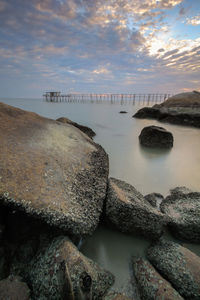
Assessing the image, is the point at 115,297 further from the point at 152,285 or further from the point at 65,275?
the point at 65,275

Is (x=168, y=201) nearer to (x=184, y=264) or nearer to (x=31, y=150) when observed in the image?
(x=184, y=264)

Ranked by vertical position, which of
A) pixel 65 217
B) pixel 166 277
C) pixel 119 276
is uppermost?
pixel 65 217

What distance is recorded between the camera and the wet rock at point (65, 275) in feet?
4.14

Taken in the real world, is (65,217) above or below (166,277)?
above

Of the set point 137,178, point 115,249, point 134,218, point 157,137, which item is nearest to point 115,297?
point 115,249

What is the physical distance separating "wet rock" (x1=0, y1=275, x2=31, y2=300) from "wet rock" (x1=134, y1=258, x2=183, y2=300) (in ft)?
3.34

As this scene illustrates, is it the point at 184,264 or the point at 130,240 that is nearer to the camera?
the point at 184,264

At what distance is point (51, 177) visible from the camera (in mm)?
2023

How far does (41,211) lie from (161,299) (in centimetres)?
131

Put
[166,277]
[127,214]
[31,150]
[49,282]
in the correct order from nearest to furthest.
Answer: [49,282]
[166,277]
[127,214]
[31,150]

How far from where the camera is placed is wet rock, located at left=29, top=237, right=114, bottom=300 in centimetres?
126

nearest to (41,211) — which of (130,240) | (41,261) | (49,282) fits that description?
(41,261)

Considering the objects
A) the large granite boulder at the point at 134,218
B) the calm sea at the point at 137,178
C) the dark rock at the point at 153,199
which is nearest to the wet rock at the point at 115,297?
the calm sea at the point at 137,178

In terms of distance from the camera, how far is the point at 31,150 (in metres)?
2.32
